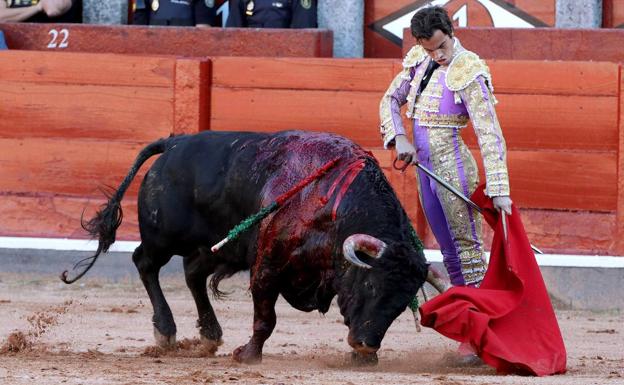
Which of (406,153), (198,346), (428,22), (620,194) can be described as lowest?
(198,346)

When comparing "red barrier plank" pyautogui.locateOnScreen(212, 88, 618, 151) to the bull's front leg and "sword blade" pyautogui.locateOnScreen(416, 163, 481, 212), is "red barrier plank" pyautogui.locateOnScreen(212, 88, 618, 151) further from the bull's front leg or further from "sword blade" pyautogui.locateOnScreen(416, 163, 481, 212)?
the bull's front leg

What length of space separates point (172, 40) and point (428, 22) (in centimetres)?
317

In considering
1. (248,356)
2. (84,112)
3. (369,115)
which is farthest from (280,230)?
(84,112)

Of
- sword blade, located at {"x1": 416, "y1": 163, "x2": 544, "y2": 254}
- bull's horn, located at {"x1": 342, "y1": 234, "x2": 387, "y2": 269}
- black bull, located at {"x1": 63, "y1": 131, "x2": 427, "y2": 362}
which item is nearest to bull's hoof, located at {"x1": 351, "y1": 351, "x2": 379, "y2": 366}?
black bull, located at {"x1": 63, "y1": 131, "x2": 427, "y2": 362}

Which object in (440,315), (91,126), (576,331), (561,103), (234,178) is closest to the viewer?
(440,315)

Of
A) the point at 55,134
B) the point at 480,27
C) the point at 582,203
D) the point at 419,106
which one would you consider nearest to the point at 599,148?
the point at 582,203

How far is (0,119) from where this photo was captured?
745cm

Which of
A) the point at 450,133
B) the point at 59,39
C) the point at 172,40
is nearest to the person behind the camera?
the point at 450,133

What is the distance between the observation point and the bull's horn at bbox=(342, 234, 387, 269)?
4309 mm

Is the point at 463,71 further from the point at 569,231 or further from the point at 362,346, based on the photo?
the point at 569,231

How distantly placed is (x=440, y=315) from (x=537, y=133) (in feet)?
8.44

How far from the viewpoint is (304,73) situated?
7188 mm

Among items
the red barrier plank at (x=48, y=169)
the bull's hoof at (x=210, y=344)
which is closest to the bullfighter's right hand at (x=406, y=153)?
the bull's hoof at (x=210, y=344)

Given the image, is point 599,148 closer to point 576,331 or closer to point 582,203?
point 582,203
